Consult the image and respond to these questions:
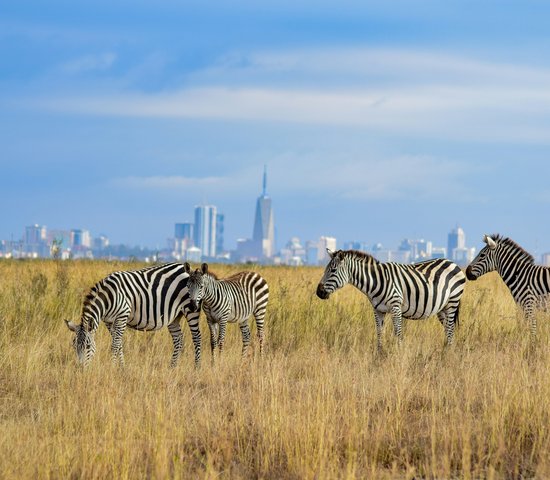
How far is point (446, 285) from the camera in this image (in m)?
13.0

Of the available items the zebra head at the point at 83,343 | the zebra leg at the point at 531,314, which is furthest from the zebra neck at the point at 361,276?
the zebra head at the point at 83,343

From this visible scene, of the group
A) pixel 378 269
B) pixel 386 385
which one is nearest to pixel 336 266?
pixel 378 269

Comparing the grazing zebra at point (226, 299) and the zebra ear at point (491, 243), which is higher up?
the zebra ear at point (491, 243)

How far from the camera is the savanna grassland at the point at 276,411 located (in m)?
6.85

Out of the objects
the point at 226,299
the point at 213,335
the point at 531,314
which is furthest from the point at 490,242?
the point at 213,335

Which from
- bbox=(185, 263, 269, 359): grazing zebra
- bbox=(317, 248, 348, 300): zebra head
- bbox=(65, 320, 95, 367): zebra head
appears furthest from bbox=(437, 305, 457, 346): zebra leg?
bbox=(65, 320, 95, 367): zebra head

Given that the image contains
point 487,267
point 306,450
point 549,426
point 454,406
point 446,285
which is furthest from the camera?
point 487,267

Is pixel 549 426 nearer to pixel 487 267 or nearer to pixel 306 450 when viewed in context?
pixel 306 450

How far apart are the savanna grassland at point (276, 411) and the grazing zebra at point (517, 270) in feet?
2.22

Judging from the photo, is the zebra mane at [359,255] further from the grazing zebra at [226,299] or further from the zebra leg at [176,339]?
the zebra leg at [176,339]

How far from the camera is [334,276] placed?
40.0 ft

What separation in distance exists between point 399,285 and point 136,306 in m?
3.87

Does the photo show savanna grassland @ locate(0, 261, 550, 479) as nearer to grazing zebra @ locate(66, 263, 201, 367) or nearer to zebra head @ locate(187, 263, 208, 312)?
grazing zebra @ locate(66, 263, 201, 367)

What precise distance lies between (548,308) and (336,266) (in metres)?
3.93
